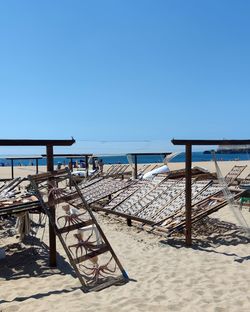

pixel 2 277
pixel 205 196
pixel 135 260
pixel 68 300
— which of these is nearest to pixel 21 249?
pixel 2 277

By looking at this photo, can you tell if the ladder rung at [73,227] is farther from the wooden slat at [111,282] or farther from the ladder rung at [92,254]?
the wooden slat at [111,282]

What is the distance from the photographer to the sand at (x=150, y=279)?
13.0 ft

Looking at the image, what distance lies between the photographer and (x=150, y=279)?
475cm

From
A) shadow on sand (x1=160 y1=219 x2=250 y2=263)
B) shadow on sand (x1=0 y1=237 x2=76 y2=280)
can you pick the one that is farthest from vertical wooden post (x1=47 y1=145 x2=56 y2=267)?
shadow on sand (x1=160 y1=219 x2=250 y2=263)

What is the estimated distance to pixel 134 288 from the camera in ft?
14.6

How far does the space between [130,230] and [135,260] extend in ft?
6.88

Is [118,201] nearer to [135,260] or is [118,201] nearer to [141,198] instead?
[141,198]

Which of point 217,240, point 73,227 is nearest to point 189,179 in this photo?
point 217,240

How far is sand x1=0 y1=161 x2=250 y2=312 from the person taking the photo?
3963mm

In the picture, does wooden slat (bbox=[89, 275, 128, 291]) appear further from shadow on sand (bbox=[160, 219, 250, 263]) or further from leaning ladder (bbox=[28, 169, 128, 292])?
shadow on sand (bbox=[160, 219, 250, 263])

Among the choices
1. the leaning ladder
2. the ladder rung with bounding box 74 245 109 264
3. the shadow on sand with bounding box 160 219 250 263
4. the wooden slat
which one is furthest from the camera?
the shadow on sand with bounding box 160 219 250 263

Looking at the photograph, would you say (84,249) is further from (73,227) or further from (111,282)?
(111,282)

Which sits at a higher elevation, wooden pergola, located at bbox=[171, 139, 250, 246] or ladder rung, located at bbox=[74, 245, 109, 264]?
wooden pergola, located at bbox=[171, 139, 250, 246]

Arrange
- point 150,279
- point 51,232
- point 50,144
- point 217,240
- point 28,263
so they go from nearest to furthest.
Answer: point 150,279 < point 51,232 < point 50,144 < point 28,263 < point 217,240
